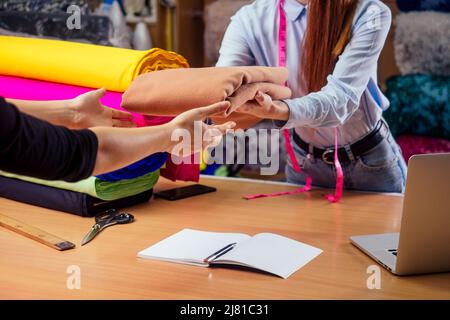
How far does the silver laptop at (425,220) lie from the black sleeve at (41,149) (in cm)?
52

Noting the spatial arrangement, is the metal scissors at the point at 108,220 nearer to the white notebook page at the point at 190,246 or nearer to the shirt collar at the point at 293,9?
the white notebook page at the point at 190,246

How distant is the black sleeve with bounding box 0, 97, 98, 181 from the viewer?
0.86 meters

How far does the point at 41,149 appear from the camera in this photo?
888 mm

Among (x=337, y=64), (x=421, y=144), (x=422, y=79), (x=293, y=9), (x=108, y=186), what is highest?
(x=293, y=9)

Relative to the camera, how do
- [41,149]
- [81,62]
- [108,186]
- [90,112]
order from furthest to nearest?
[81,62] → [108,186] → [90,112] → [41,149]

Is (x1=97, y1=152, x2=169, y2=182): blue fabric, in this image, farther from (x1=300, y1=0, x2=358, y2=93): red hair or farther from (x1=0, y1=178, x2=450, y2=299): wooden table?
(x1=300, y1=0, x2=358, y2=93): red hair

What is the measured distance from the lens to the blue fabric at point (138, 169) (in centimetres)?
148

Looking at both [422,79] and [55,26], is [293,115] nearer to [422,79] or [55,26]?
[422,79]

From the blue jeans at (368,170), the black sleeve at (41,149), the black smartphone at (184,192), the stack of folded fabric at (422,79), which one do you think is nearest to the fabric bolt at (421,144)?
the stack of folded fabric at (422,79)

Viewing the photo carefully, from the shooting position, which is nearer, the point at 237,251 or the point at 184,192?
the point at 237,251

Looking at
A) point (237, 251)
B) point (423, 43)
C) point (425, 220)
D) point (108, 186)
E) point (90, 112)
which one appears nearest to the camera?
point (425, 220)

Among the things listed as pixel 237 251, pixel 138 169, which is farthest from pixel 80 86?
pixel 237 251

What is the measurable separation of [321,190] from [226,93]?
484 mm

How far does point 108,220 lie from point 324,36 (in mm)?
694
